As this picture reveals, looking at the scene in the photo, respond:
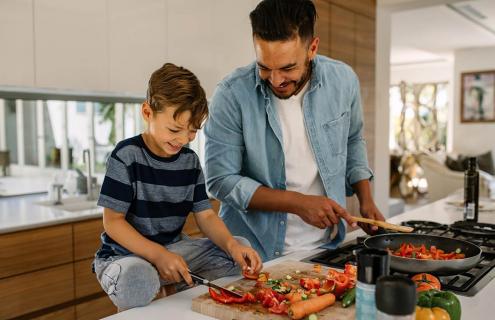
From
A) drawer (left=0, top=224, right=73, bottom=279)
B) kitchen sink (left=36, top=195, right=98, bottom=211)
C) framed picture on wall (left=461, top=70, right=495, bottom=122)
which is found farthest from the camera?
framed picture on wall (left=461, top=70, right=495, bottom=122)

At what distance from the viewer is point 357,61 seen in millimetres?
4805

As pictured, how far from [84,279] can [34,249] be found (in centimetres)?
36

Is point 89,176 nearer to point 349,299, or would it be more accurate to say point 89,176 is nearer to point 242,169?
point 242,169

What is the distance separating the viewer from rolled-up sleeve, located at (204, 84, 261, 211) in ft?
5.48

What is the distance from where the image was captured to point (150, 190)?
147cm

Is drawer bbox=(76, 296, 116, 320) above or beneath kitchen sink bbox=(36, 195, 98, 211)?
beneath

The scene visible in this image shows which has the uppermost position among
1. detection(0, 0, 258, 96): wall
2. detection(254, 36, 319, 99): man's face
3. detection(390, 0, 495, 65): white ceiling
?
detection(390, 0, 495, 65): white ceiling

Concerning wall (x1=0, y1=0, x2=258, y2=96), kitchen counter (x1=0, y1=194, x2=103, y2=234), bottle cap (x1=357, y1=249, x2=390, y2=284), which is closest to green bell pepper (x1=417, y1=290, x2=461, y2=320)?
bottle cap (x1=357, y1=249, x2=390, y2=284)

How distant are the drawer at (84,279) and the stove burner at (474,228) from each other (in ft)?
6.08

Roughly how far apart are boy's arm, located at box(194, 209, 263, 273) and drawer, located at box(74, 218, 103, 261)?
1.35 m

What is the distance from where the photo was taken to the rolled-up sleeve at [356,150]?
6.34 feet

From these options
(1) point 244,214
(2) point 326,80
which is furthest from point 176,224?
(2) point 326,80

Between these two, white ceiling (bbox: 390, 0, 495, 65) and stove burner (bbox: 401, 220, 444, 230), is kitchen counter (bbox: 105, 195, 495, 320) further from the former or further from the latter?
white ceiling (bbox: 390, 0, 495, 65)

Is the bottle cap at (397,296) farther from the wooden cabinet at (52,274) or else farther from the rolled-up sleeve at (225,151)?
the wooden cabinet at (52,274)
